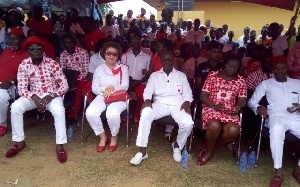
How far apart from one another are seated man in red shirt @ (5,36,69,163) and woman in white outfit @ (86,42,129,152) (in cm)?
40

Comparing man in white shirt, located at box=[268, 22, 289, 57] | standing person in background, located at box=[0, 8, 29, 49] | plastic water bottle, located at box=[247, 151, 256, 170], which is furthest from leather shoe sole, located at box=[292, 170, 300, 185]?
standing person in background, located at box=[0, 8, 29, 49]

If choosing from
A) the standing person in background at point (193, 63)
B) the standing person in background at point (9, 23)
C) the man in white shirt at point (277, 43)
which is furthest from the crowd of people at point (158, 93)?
the man in white shirt at point (277, 43)

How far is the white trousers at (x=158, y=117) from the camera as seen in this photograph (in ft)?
14.3

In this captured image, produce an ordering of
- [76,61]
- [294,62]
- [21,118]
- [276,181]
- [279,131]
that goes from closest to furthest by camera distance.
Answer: [276,181] < [279,131] < [21,118] < [76,61] < [294,62]

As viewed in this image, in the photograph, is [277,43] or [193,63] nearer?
[193,63]

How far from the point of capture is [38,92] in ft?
15.4

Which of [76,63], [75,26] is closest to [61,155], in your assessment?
[76,63]

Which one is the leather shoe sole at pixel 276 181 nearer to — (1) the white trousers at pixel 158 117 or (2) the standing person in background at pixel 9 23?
(1) the white trousers at pixel 158 117

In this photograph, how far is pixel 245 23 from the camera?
1652 cm

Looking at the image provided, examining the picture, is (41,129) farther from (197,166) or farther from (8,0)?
(8,0)

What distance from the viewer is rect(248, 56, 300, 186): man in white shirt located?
405 centimetres

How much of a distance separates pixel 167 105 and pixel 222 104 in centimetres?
73

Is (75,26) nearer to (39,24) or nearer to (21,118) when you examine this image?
(39,24)

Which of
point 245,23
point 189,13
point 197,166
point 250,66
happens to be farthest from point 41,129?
point 245,23
